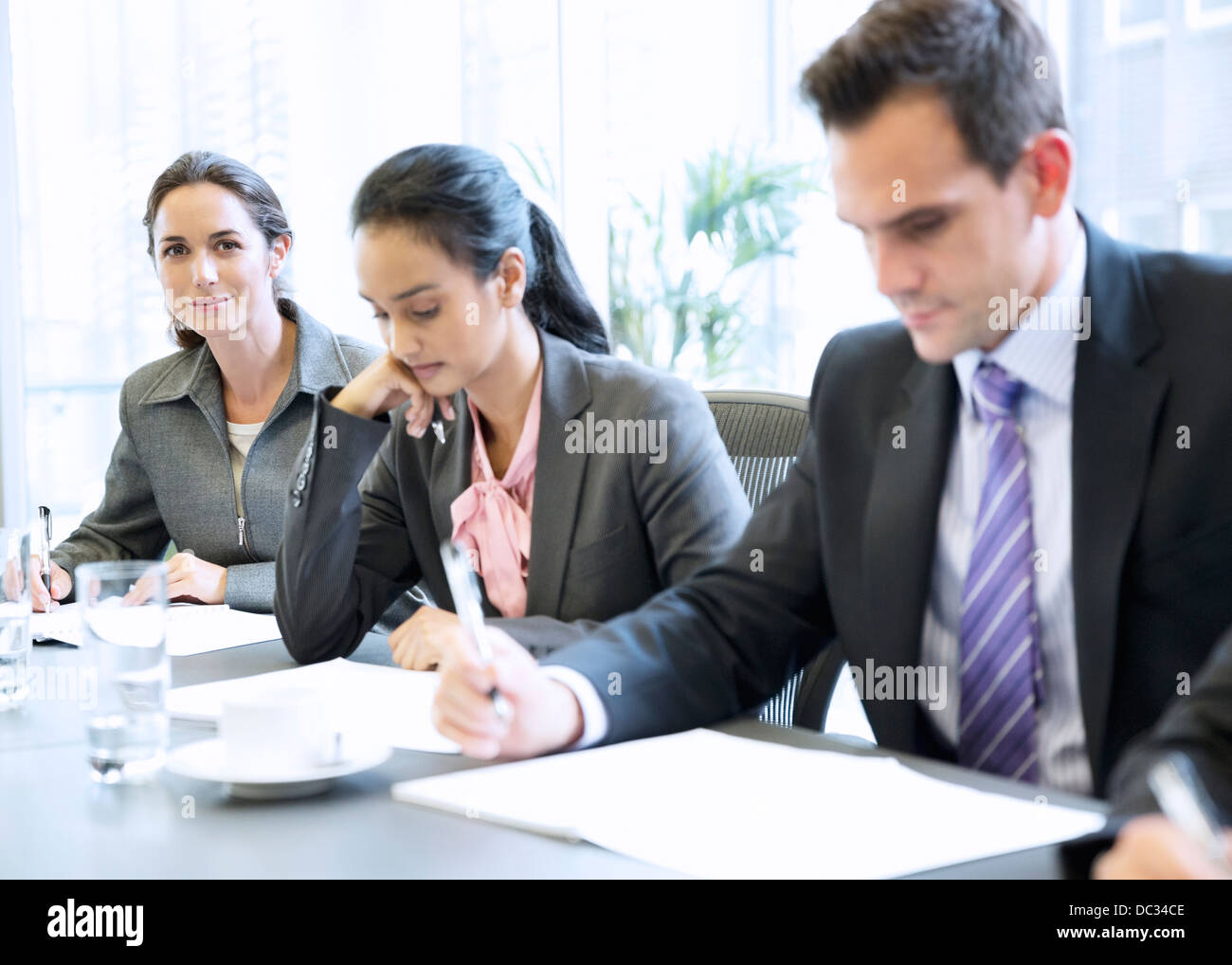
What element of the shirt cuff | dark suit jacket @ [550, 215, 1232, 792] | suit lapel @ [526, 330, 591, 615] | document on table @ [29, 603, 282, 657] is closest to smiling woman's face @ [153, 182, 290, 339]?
document on table @ [29, 603, 282, 657]

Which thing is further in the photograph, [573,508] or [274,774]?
[573,508]

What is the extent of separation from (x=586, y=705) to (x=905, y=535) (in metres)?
0.37

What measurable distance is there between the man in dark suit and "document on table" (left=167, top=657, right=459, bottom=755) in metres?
0.11

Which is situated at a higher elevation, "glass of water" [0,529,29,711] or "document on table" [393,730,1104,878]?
"glass of water" [0,529,29,711]

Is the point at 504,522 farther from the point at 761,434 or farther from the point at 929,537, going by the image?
the point at 929,537

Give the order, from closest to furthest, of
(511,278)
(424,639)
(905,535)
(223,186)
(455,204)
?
1. (905,535)
2. (424,639)
3. (455,204)
4. (511,278)
5. (223,186)

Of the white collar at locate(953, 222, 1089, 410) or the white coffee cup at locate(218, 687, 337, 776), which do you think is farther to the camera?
the white collar at locate(953, 222, 1089, 410)

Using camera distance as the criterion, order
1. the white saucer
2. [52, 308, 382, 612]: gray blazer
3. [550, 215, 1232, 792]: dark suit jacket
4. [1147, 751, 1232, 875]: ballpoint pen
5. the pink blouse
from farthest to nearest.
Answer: [52, 308, 382, 612]: gray blazer
the pink blouse
[550, 215, 1232, 792]: dark suit jacket
the white saucer
[1147, 751, 1232, 875]: ballpoint pen

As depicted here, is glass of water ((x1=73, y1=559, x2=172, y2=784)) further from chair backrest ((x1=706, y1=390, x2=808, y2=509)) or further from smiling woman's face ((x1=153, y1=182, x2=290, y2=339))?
smiling woman's face ((x1=153, y1=182, x2=290, y2=339))

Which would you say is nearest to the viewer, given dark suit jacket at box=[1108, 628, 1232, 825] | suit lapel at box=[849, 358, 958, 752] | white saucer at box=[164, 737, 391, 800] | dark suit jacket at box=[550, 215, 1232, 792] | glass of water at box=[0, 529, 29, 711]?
dark suit jacket at box=[1108, 628, 1232, 825]

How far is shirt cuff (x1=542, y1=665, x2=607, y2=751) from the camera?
116 cm

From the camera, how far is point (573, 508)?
5.73 feet

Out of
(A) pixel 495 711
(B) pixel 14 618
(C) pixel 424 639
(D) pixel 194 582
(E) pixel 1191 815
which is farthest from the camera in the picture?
(D) pixel 194 582
